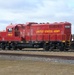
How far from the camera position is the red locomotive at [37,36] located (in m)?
40.4

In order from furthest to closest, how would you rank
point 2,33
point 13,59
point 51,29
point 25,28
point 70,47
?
1. point 2,33
2. point 25,28
3. point 51,29
4. point 70,47
5. point 13,59

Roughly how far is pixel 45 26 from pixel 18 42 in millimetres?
5293

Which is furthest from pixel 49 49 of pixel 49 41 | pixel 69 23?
pixel 69 23

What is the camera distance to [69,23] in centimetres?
4050

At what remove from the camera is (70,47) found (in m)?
39.0

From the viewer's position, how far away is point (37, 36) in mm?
43188

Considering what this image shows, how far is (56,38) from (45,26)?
2.64 meters

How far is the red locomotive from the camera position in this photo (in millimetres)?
40438

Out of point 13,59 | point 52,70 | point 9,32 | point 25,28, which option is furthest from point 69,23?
point 52,70

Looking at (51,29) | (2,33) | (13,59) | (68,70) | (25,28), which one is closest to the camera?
(68,70)

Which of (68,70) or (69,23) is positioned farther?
(69,23)

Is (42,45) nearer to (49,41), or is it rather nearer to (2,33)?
(49,41)

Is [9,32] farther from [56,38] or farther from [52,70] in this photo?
[52,70]

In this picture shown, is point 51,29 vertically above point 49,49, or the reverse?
point 51,29
